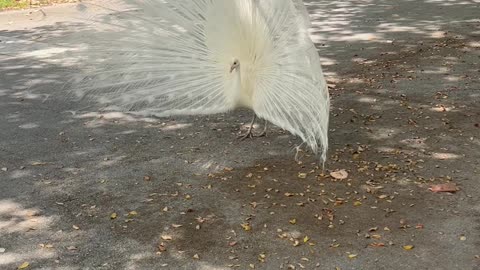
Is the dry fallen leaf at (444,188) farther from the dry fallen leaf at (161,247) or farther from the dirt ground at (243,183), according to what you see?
the dry fallen leaf at (161,247)

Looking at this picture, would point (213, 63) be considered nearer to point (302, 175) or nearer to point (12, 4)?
point (302, 175)

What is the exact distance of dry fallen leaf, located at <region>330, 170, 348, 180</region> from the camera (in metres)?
4.81

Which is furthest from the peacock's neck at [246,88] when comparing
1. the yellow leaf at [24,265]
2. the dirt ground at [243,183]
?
the yellow leaf at [24,265]

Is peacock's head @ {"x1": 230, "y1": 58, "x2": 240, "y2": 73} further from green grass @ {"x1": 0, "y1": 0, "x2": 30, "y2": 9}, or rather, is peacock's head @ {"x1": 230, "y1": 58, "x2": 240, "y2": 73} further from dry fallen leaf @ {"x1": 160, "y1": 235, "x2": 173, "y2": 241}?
green grass @ {"x1": 0, "y1": 0, "x2": 30, "y2": 9}

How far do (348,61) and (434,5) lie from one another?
438cm

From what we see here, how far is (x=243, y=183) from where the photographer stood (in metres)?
4.80

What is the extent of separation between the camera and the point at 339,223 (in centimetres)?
415

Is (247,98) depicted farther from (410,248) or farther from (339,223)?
(410,248)

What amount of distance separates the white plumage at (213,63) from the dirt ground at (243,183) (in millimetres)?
454

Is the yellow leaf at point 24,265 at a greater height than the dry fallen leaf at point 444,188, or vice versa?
the yellow leaf at point 24,265

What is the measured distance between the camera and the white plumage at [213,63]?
4.34 metres

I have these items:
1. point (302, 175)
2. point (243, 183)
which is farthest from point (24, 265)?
point (302, 175)

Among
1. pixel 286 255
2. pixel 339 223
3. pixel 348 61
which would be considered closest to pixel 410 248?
pixel 339 223

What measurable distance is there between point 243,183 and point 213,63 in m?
1.00
